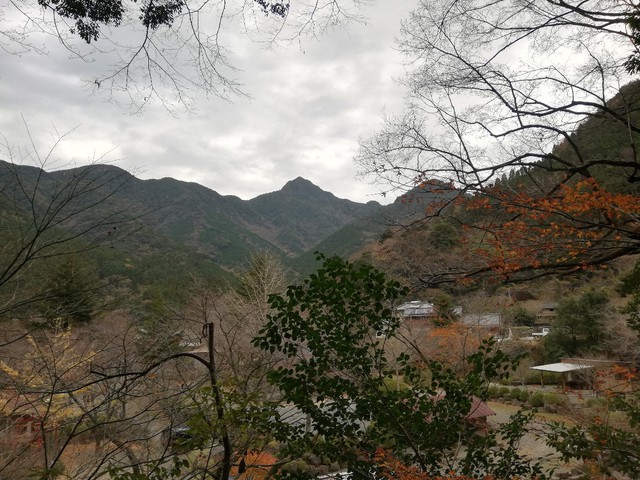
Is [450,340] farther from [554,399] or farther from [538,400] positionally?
[554,399]

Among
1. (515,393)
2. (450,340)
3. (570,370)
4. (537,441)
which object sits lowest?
(515,393)

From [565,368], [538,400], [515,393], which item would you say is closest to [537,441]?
[538,400]

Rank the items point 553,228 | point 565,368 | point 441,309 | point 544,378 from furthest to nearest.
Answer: point 544,378 < point 565,368 < point 441,309 < point 553,228

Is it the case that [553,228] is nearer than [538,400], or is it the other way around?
[553,228]

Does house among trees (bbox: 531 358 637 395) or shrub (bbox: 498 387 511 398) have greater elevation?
house among trees (bbox: 531 358 637 395)

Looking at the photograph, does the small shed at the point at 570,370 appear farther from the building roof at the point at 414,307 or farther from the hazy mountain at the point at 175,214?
the hazy mountain at the point at 175,214

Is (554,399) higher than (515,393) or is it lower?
higher

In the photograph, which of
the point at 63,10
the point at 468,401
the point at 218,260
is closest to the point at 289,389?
the point at 468,401

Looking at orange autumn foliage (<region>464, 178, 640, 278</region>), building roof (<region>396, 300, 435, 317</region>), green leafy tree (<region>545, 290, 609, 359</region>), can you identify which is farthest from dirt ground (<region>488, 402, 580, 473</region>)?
green leafy tree (<region>545, 290, 609, 359</region>)

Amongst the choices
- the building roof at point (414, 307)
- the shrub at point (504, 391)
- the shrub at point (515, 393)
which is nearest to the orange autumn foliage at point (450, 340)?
the building roof at point (414, 307)

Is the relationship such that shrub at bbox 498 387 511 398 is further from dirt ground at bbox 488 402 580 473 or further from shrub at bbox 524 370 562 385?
shrub at bbox 524 370 562 385

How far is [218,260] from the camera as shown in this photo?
301ft

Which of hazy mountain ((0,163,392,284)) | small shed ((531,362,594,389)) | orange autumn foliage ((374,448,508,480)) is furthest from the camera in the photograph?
small shed ((531,362,594,389))

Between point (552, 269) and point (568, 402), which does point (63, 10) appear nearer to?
point (552, 269)
